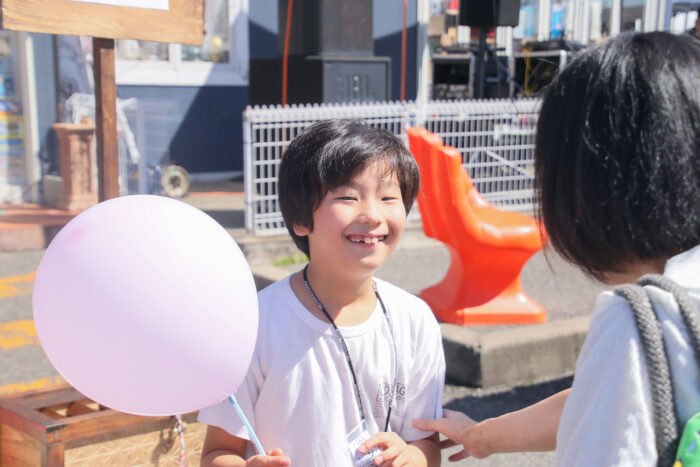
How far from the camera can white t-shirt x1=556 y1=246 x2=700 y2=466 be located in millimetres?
1032

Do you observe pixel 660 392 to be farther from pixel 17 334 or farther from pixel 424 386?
pixel 17 334

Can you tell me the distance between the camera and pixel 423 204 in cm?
505

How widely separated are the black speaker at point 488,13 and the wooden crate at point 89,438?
9.67m

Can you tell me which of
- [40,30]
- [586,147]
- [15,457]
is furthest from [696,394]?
[40,30]

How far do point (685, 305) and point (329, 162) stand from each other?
1.03 metres

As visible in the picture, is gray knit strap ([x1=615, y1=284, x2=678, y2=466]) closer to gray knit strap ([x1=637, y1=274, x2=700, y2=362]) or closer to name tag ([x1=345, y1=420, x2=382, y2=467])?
gray knit strap ([x1=637, y1=274, x2=700, y2=362])

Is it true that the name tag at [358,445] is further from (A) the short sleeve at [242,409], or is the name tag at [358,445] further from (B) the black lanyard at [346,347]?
(A) the short sleeve at [242,409]

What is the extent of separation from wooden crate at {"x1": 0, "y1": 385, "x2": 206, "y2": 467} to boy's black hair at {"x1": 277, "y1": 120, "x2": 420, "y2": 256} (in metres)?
0.86

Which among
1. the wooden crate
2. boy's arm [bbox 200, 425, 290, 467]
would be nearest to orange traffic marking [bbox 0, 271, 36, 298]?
the wooden crate

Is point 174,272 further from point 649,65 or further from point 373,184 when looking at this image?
point 649,65

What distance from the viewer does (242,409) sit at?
1.83m

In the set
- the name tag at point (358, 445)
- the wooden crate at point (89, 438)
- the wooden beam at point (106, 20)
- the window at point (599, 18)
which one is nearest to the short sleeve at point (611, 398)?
the name tag at point (358, 445)

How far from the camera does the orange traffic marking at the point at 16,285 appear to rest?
619 centimetres

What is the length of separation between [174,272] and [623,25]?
57.6 feet
